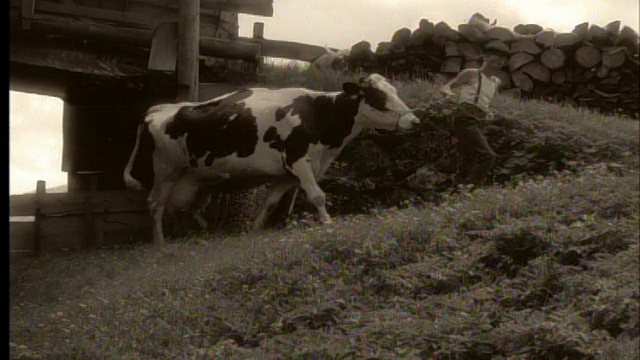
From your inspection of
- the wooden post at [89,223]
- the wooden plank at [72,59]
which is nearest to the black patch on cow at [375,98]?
the wooden plank at [72,59]

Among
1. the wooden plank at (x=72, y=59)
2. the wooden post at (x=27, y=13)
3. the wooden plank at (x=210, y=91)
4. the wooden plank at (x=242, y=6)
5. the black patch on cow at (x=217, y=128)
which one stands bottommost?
the black patch on cow at (x=217, y=128)

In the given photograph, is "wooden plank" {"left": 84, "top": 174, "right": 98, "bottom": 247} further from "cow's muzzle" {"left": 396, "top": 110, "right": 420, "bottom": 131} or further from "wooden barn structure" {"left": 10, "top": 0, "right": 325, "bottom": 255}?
"cow's muzzle" {"left": 396, "top": 110, "right": 420, "bottom": 131}

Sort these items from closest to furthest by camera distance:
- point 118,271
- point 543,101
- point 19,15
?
1. point 118,271
2. point 19,15
3. point 543,101

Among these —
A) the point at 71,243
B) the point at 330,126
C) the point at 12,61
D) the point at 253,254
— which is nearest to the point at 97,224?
the point at 71,243

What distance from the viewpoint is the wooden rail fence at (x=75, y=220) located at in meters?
12.4

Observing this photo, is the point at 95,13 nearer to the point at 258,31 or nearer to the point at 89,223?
the point at 258,31

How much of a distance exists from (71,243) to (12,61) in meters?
2.72

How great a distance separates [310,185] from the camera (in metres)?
11.3

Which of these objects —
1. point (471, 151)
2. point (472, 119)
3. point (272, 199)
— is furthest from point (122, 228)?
point (472, 119)

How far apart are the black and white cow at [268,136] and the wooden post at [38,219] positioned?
4.83ft

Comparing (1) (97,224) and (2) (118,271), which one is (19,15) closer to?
(1) (97,224)

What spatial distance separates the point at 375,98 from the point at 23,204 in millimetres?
4645

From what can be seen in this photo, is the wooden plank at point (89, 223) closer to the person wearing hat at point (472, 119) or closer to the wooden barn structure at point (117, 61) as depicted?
the wooden barn structure at point (117, 61)

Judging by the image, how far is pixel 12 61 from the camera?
43.5ft
